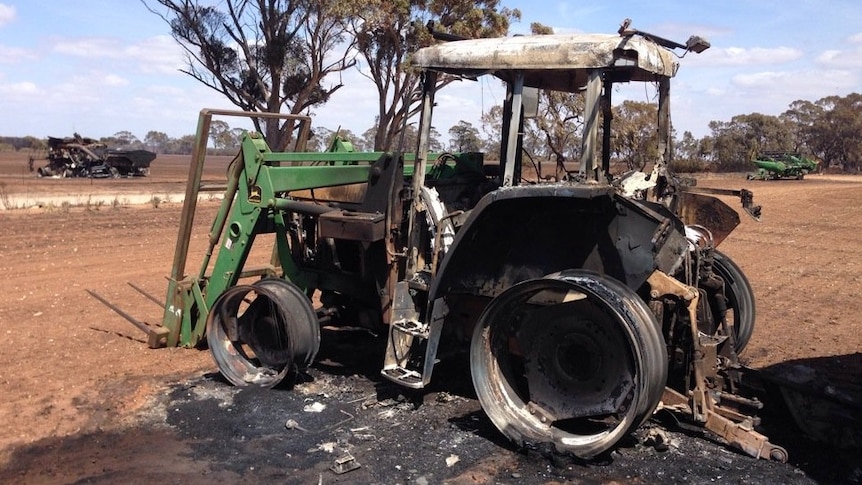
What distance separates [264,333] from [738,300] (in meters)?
3.71

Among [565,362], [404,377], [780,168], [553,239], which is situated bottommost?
[404,377]

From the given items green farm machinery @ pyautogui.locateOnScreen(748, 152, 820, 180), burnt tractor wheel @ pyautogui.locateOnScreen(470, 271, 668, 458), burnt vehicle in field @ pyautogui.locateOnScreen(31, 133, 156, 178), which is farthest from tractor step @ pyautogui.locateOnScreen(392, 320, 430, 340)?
green farm machinery @ pyautogui.locateOnScreen(748, 152, 820, 180)

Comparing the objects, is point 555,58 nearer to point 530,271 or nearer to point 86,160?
point 530,271

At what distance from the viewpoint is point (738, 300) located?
587 centimetres

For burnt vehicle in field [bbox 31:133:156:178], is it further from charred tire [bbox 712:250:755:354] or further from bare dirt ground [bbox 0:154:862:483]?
charred tire [bbox 712:250:755:354]

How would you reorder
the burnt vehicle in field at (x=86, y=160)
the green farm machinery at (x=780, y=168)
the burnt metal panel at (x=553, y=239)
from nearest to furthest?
1. the burnt metal panel at (x=553, y=239)
2. the burnt vehicle in field at (x=86, y=160)
3. the green farm machinery at (x=780, y=168)

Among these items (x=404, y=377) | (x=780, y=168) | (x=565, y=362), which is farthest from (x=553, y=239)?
(x=780, y=168)

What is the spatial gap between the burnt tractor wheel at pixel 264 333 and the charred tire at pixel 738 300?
126 inches

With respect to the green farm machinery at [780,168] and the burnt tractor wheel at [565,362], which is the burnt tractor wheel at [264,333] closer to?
the burnt tractor wheel at [565,362]

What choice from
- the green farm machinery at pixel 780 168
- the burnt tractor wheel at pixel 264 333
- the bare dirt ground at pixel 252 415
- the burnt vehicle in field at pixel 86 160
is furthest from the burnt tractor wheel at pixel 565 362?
the green farm machinery at pixel 780 168

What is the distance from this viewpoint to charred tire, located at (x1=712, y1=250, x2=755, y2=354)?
19.1 ft

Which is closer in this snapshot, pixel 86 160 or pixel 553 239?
pixel 553 239

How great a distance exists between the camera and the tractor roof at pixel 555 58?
14.4ft

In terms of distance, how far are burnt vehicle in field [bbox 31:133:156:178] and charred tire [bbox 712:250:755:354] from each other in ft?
112
